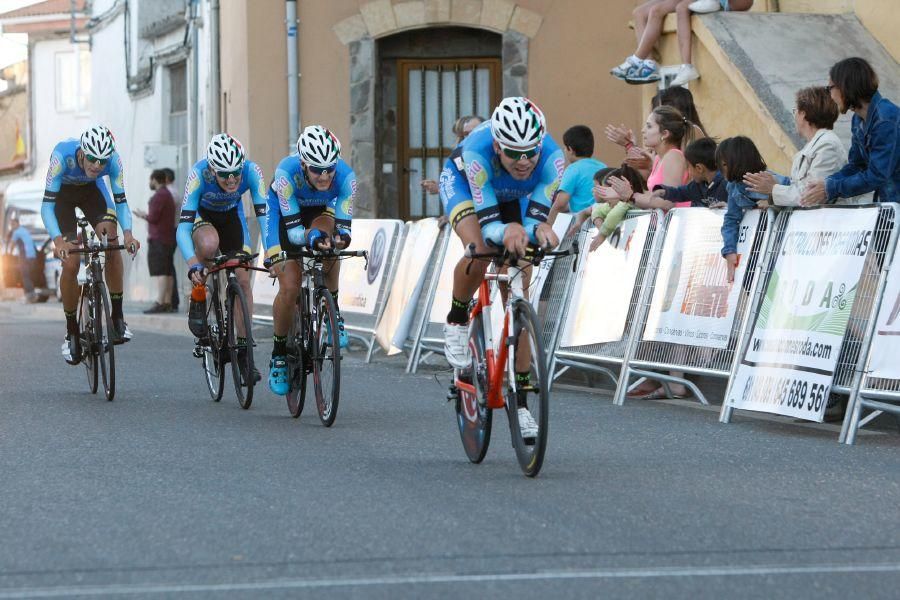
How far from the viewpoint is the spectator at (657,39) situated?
16906mm

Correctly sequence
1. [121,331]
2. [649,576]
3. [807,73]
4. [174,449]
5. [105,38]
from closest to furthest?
[649,576] < [174,449] < [121,331] < [807,73] < [105,38]

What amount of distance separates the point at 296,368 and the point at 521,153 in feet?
9.82

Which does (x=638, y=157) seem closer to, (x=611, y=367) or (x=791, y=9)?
(x=611, y=367)

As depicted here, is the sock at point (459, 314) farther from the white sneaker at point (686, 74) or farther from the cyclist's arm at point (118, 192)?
the white sneaker at point (686, 74)

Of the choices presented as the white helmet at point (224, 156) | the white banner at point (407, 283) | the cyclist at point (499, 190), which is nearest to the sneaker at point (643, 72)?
the white banner at point (407, 283)

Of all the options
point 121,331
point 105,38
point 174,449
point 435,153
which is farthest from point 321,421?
point 105,38

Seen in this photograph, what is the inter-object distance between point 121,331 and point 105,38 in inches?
1046

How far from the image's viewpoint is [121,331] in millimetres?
11852

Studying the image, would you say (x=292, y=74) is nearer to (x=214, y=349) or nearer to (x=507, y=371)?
(x=214, y=349)

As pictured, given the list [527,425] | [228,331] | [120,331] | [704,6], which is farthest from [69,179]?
[704,6]

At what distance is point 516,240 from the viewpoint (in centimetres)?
759

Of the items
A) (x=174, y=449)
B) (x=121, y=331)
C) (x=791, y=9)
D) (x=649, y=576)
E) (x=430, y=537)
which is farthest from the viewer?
(x=791, y=9)

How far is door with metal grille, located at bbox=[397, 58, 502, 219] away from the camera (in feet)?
73.6

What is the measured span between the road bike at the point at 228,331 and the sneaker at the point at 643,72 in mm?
7119
